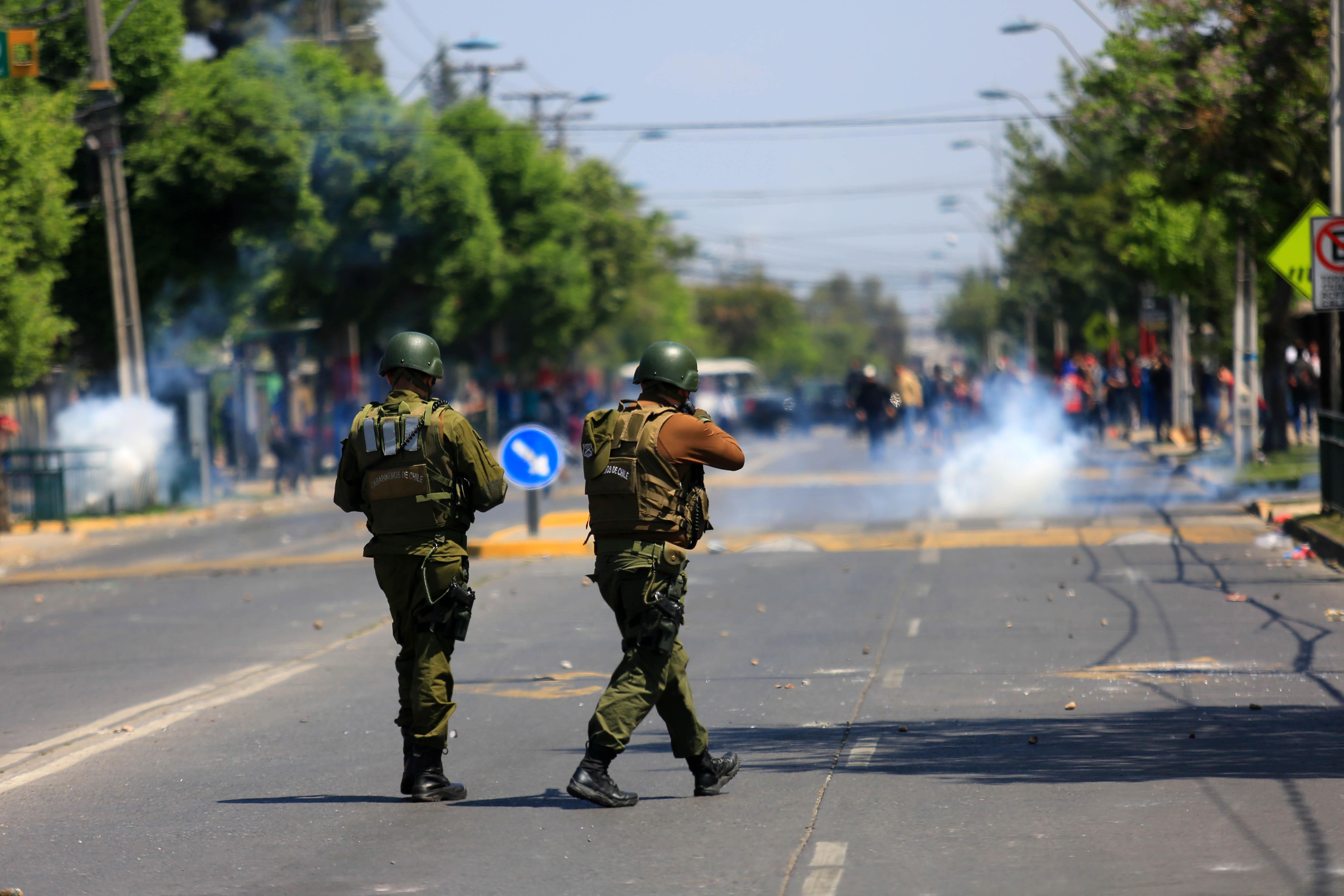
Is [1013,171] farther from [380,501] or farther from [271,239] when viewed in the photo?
[380,501]

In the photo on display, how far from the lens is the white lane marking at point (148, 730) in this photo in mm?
7402

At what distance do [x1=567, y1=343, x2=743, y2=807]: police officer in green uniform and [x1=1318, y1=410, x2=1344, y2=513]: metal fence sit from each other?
11348 millimetres

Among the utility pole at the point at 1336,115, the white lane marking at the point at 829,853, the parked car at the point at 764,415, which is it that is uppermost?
the utility pole at the point at 1336,115

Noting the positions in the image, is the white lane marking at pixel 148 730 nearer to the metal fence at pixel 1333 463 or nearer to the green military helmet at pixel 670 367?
the green military helmet at pixel 670 367

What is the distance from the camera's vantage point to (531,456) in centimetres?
1719

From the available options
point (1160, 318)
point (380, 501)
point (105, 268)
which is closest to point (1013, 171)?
point (1160, 318)

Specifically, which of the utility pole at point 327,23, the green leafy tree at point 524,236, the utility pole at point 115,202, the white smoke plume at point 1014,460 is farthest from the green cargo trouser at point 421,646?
the green leafy tree at point 524,236

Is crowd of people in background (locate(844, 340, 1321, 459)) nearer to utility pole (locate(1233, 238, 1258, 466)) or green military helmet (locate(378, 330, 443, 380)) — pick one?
utility pole (locate(1233, 238, 1258, 466))

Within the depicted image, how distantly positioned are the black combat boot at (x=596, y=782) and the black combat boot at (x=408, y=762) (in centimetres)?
67

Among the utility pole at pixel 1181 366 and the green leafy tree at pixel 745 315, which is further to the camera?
the green leafy tree at pixel 745 315

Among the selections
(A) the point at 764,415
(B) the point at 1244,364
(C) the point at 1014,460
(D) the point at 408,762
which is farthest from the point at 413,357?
(A) the point at 764,415

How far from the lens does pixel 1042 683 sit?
360 inches

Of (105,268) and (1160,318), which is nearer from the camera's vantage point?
(105,268)

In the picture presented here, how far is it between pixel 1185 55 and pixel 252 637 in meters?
15.0
